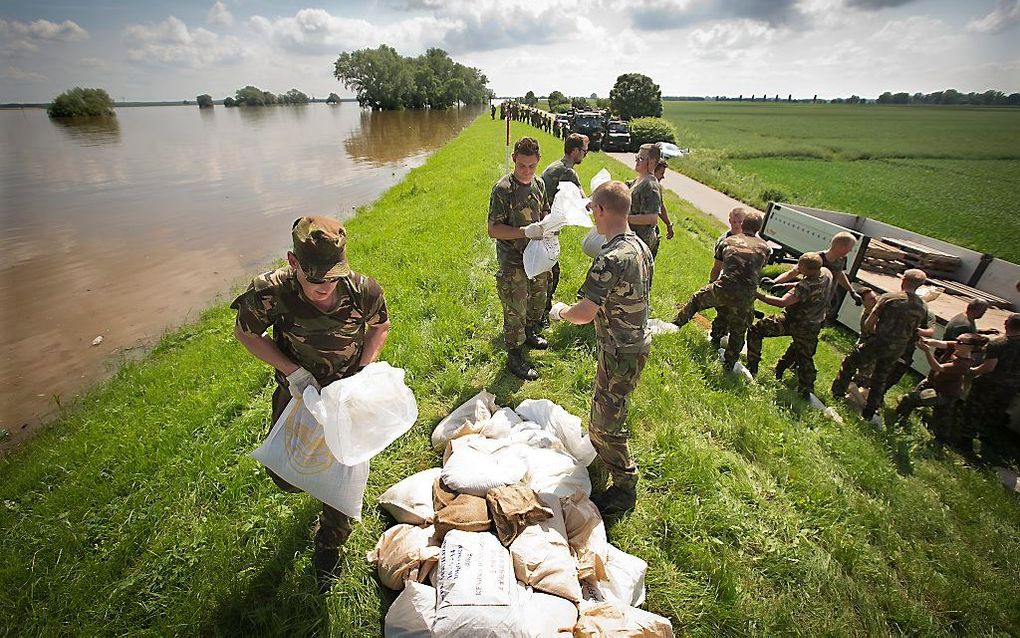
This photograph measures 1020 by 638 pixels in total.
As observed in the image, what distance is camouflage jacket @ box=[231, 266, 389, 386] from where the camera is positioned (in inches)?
80.8

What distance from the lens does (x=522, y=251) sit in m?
4.25

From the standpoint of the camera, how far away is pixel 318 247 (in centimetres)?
190

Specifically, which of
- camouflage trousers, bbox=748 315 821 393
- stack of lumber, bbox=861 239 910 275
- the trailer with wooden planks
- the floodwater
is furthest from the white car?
camouflage trousers, bbox=748 315 821 393

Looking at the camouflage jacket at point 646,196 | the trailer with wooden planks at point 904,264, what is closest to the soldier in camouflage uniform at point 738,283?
the camouflage jacket at point 646,196

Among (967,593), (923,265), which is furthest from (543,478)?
(923,265)

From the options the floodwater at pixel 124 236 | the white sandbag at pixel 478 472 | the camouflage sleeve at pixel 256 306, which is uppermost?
the camouflage sleeve at pixel 256 306

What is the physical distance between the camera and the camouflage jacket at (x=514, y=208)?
4.15 meters

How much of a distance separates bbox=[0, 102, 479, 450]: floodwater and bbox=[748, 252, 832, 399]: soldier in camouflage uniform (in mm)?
7867

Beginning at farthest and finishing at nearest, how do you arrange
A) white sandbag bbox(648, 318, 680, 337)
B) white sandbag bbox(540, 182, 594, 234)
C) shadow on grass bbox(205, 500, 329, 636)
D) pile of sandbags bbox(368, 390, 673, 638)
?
white sandbag bbox(648, 318, 680, 337)
white sandbag bbox(540, 182, 594, 234)
shadow on grass bbox(205, 500, 329, 636)
pile of sandbags bbox(368, 390, 673, 638)

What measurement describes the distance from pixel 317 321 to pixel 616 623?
2.02m

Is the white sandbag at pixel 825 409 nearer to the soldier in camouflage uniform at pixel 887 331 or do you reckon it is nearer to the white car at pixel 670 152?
the soldier in camouflage uniform at pixel 887 331

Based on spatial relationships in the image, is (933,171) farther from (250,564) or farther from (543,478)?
(250,564)

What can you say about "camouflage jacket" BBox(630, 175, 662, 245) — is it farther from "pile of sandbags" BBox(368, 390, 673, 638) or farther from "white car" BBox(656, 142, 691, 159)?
"white car" BBox(656, 142, 691, 159)

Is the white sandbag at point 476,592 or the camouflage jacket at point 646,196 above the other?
the camouflage jacket at point 646,196
